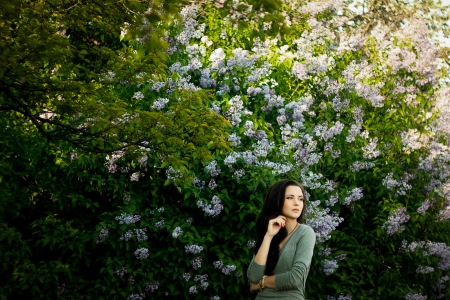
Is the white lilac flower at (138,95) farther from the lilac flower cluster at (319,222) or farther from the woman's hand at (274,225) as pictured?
the woman's hand at (274,225)

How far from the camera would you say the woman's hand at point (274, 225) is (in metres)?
3.91

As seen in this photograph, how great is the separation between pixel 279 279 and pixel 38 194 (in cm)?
474

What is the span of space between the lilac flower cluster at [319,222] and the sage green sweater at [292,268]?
3.21 m

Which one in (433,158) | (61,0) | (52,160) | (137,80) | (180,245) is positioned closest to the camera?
(137,80)

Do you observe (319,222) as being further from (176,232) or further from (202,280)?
(176,232)

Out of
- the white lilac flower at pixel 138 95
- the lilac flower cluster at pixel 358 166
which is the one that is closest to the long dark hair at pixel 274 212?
the white lilac flower at pixel 138 95

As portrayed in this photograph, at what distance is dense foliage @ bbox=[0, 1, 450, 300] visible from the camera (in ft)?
22.9

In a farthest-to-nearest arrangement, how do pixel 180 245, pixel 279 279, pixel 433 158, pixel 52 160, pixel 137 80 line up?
1. pixel 433 158
2. pixel 52 160
3. pixel 180 245
4. pixel 137 80
5. pixel 279 279

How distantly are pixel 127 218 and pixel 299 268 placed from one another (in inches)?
138

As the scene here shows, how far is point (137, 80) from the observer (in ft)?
20.0

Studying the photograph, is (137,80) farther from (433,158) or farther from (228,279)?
(433,158)

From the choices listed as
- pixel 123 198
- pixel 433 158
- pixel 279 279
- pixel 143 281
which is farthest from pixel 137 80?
pixel 433 158

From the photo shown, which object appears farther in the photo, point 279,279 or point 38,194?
point 38,194

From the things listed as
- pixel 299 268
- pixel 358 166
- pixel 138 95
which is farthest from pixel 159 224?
pixel 299 268
